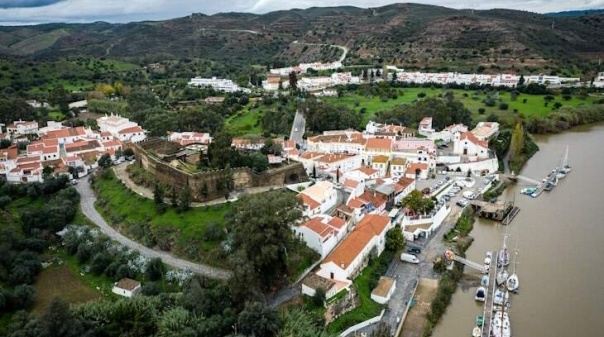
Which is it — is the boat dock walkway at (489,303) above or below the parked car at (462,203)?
below

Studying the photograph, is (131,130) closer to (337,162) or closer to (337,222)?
(337,162)

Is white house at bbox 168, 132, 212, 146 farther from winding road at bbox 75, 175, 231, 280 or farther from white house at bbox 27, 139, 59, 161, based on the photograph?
white house at bbox 27, 139, 59, 161

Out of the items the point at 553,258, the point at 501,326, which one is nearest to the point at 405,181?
the point at 553,258

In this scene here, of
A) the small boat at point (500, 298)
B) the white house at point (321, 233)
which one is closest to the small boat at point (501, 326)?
the small boat at point (500, 298)

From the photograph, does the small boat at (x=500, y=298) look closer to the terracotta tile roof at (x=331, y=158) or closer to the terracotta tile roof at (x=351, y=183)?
the terracotta tile roof at (x=351, y=183)

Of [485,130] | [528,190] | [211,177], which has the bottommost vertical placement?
[528,190]

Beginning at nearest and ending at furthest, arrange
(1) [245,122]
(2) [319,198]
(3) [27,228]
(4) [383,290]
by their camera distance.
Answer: (4) [383,290] → (2) [319,198] → (3) [27,228] → (1) [245,122]
